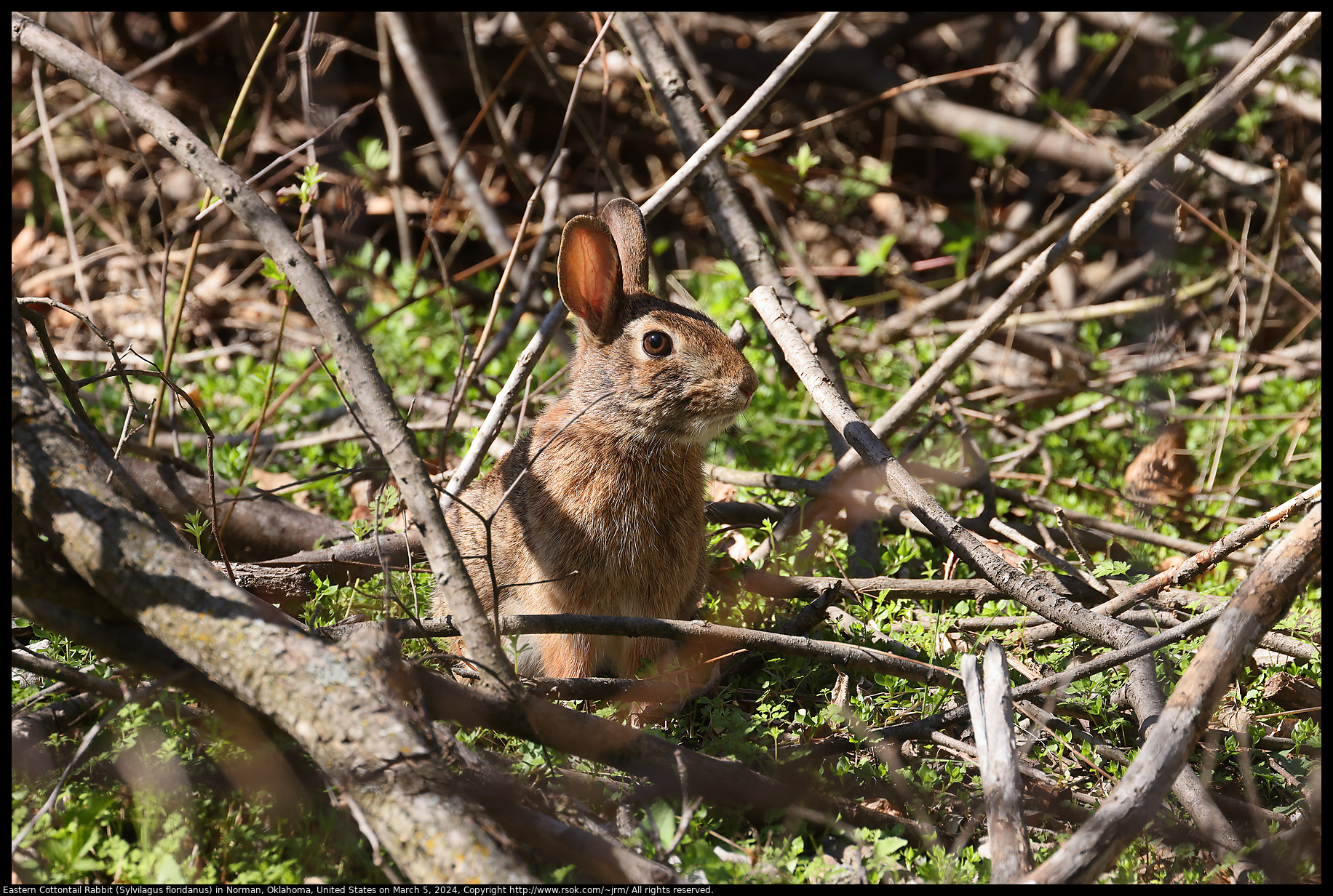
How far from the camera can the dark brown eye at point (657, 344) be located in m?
3.45

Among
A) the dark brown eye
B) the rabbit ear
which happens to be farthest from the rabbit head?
the rabbit ear

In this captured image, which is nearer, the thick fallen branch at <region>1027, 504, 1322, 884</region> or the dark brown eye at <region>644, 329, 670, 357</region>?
the thick fallen branch at <region>1027, 504, 1322, 884</region>

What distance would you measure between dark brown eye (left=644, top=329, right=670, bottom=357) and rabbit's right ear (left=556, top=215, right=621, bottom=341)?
0.67ft

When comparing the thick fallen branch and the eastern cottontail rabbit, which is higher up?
the eastern cottontail rabbit

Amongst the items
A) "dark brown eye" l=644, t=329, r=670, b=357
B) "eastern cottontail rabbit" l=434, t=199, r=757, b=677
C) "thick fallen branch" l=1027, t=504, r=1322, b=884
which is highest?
"dark brown eye" l=644, t=329, r=670, b=357

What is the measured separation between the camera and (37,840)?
216 cm

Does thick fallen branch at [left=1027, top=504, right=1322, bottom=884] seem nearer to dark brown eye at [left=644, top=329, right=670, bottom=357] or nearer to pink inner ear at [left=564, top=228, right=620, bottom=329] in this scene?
dark brown eye at [left=644, top=329, right=670, bottom=357]

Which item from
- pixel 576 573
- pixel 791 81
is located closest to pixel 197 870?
pixel 576 573

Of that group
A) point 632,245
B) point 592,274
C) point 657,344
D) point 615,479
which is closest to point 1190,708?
point 615,479

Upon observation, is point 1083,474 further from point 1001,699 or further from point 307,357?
point 307,357

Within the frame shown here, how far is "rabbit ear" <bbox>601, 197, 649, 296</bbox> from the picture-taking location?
3779 mm

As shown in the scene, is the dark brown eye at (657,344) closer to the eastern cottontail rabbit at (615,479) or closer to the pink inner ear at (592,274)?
the eastern cottontail rabbit at (615,479)

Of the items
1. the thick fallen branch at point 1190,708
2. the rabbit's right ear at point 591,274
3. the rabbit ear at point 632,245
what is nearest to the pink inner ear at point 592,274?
the rabbit's right ear at point 591,274
